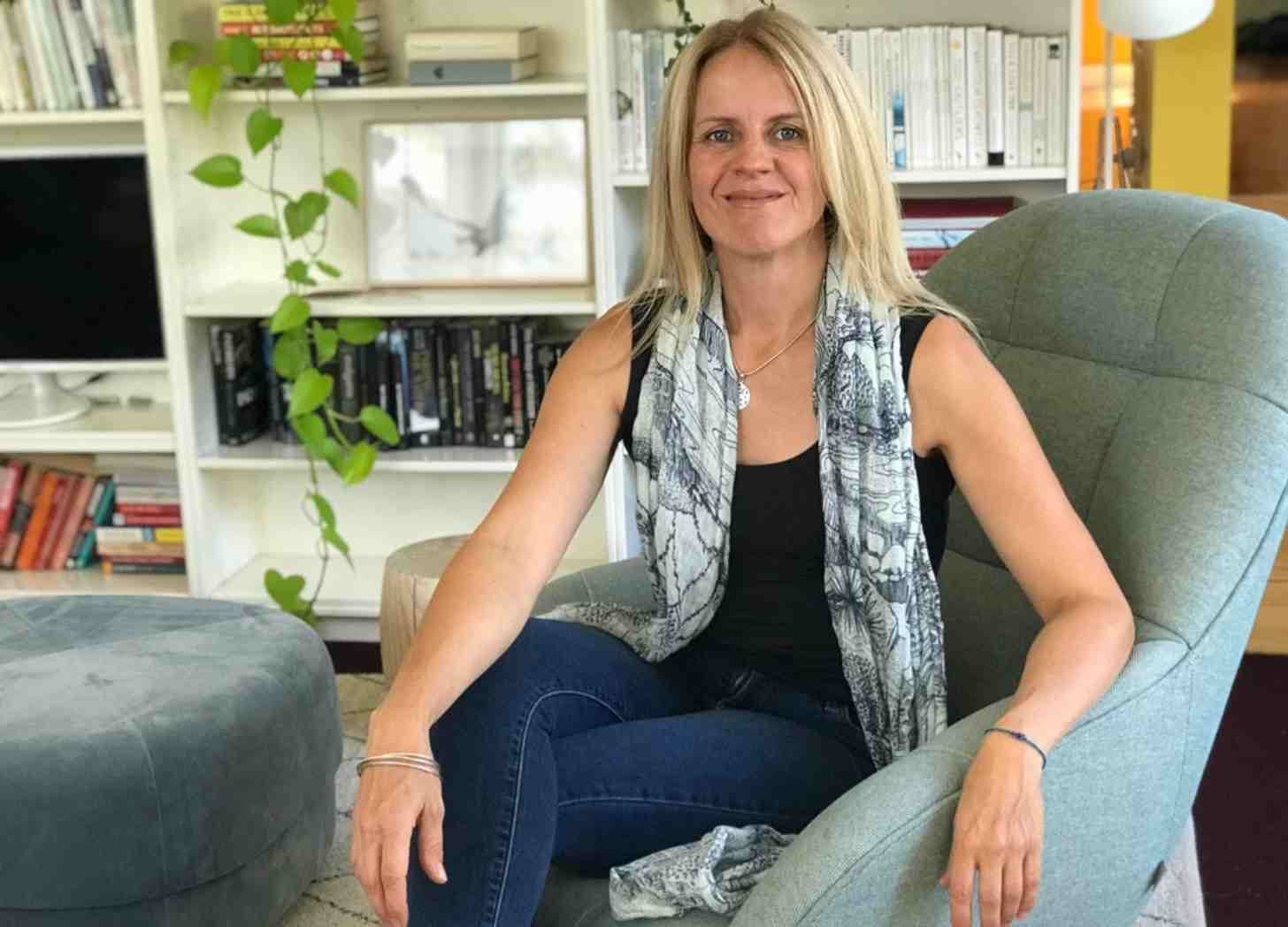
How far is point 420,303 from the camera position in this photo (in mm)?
3236

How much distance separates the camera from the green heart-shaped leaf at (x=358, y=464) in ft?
10.5

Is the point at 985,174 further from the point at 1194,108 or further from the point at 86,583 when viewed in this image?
the point at 86,583

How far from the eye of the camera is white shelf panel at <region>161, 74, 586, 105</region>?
307cm

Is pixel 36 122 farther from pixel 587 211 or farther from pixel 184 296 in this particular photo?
pixel 587 211

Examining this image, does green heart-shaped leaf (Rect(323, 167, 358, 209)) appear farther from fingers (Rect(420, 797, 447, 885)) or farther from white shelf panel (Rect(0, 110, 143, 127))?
fingers (Rect(420, 797, 447, 885))

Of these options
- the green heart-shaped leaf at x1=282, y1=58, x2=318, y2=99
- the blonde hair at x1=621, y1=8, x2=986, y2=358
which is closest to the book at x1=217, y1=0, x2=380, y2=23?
the green heart-shaped leaf at x1=282, y1=58, x2=318, y2=99

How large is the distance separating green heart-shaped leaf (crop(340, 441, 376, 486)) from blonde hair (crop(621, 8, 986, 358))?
143 centimetres

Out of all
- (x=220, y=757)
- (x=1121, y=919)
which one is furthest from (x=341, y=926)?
(x=1121, y=919)

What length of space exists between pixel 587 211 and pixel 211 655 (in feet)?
4.32

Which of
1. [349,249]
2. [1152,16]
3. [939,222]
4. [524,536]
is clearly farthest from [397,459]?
[524,536]

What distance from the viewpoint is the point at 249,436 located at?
3.43 metres

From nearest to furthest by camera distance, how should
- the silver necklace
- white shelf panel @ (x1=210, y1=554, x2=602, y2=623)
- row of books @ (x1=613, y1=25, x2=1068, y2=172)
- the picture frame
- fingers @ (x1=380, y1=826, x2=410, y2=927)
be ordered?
fingers @ (x1=380, y1=826, x2=410, y2=927) → the silver necklace → row of books @ (x1=613, y1=25, x2=1068, y2=172) → the picture frame → white shelf panel @ (x1=210, y1=554, x2=602, y2=623)

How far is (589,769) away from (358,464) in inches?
66.4

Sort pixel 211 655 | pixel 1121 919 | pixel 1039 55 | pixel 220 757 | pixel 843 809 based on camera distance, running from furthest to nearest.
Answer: pixel 1039 55 < pixel 211 655 < pixel 220 757 < pixel 1121 919 < pixel 843 809
